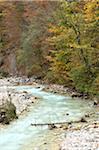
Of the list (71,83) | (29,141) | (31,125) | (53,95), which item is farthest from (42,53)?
(29,141)

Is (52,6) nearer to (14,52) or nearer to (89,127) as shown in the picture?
(14,52)

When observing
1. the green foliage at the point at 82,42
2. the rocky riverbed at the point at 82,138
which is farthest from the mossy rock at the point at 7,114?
the green foliage at the point at 82,42

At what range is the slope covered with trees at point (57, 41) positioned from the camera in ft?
104

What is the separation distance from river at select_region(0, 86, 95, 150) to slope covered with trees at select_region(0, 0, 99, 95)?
269cm

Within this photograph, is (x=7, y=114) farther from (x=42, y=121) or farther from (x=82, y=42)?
(x=82, y=42)

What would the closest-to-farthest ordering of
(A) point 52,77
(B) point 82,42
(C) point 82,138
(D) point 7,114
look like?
(C) point 82,138 → (D) point 7,114 → (B) point 82,42 → (A) point 52,77

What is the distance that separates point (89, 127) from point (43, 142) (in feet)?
9.78

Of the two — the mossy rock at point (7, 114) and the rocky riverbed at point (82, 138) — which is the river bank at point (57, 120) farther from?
the mossy rock at point (7, 114)

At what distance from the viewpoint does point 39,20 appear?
49469 millimetres

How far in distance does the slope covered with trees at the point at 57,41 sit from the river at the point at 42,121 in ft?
8.82

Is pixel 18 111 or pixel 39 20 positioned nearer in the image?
pixel 18 111

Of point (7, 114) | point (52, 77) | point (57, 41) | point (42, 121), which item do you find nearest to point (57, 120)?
point (42, 121)

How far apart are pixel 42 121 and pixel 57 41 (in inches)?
636

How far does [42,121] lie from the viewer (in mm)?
21547
